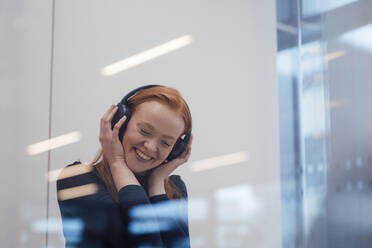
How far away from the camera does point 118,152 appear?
4.88 ft

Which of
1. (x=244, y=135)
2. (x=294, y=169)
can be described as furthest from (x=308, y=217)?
(x=244, y=135)

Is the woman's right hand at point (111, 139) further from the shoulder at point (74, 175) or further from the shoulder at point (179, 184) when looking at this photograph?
the shoulder at point (179, 184)

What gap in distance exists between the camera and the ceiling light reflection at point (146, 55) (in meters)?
1.51

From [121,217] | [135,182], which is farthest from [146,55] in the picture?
[121,217]

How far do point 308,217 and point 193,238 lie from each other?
28.7 inches

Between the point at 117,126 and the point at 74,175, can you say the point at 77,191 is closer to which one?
the point at 74,175

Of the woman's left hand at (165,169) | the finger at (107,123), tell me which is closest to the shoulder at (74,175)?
the finger at (107,123)

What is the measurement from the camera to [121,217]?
147cm

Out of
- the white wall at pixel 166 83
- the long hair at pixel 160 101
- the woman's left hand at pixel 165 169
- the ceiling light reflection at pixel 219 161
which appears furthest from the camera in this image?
the ceiling light reflection at pixel 219 161

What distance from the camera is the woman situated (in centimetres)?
141

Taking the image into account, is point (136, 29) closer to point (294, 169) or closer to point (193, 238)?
point (193, 238)

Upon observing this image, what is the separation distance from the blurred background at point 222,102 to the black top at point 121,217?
0.17 ft

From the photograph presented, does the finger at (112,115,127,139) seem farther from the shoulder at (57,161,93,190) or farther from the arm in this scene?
the shoulder at (57,161,93,190)

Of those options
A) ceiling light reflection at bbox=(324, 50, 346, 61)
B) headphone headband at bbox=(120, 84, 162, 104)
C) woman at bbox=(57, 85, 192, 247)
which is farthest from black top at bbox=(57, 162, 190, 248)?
ceiling light reflection at bbox=(324, 50, 346, 61)
